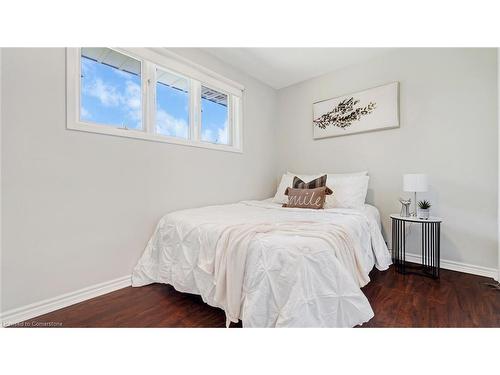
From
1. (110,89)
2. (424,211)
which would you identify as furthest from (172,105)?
(424,211)

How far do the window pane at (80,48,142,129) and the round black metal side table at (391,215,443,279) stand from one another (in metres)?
2.81

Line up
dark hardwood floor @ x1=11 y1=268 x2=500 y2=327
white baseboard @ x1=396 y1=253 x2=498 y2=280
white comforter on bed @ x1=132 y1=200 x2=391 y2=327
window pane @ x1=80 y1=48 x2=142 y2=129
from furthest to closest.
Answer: white baseboard @ x1=396 y1=253 x2=498 y2=280 → window pane @ x1=80 y1=48 x2=142 y2=129 → dark hardwood floor @ x1=11 y1=268 x2=500 y2=327 → white comforter on bed @ x1=132 y1=200 x2=391 y2=327

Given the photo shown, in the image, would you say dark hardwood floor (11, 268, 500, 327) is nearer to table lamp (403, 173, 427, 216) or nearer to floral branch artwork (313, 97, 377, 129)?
table lamp (403, 173, 427, 216)

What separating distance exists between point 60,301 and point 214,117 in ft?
7.73

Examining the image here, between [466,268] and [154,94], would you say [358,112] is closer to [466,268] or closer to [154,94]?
[466,268]

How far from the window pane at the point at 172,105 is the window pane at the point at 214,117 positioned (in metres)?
0.25

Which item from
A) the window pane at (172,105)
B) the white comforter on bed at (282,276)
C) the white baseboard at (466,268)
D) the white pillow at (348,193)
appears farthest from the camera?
the white pillow at (348,193)

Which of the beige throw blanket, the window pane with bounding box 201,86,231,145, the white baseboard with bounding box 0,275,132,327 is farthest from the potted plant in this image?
the white baseboard with bounding box 0,275,132,327

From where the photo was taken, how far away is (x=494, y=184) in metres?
2.00

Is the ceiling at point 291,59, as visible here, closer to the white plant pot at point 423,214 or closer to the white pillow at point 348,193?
the white pillow at point 348,193

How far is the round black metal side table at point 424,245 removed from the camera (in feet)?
6.86

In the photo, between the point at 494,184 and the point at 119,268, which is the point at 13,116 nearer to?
the point at 119,268

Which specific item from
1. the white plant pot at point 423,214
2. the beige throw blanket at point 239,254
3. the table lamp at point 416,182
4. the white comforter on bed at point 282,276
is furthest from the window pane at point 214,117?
the white plant pot at point 423,214

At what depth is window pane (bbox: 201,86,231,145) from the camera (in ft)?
8.87
